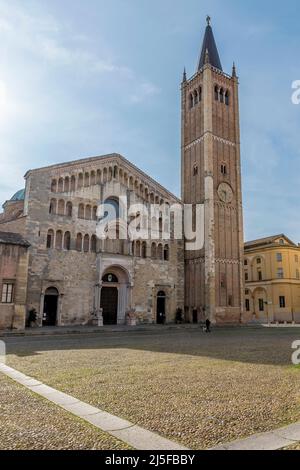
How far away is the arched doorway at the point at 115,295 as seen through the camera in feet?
102

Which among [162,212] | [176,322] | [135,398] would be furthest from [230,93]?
[135,398]

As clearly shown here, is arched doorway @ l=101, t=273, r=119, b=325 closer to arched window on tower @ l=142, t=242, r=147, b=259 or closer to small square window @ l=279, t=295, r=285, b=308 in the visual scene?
arched window on tower @ l=142, t=242, r=147, b=259

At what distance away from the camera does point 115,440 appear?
15.3 ft

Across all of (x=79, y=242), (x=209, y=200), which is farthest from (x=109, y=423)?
(x=209, y=200)

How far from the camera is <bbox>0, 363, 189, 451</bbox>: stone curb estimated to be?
14.8 ft

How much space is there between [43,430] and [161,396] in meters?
2.64

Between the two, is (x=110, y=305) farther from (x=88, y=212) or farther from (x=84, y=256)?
(x=88, y=212)

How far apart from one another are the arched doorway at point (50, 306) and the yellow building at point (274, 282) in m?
29.2

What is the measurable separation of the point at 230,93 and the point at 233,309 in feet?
81.9

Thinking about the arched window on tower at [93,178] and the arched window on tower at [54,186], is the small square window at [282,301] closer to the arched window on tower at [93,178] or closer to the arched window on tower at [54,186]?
the arched window on tower at [93,178]

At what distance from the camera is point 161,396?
6.98 metres

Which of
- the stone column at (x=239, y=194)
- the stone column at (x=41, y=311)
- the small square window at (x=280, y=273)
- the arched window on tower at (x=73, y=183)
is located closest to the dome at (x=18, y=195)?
the arched window on tower at (x=73, y=183)

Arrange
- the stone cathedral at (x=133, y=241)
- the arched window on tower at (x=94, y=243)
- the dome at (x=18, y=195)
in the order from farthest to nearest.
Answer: the dome at (x=18, y=195) < the arched window on tower at (x=94, y=243) < the stone cathedral at (x=133, y=241)

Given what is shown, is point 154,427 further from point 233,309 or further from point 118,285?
point 233,309
